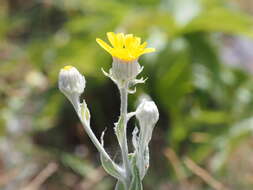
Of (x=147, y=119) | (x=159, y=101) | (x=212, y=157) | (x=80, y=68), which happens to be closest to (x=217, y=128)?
(x=212, y=157)

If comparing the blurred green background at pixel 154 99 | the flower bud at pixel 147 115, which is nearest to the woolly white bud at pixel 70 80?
the flower bud at pixel 147 115

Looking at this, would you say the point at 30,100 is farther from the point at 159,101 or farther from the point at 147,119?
the point at 147,119

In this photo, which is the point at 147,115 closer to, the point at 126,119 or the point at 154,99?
the point at 126,119

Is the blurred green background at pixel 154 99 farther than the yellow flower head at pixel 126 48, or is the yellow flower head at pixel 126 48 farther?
the blurred green background at pixel 154 99

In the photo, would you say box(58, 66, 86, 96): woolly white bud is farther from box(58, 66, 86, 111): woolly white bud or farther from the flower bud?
the flower bud

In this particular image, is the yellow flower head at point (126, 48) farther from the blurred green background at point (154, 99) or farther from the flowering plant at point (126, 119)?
the blurred green background at point (154, 99)
